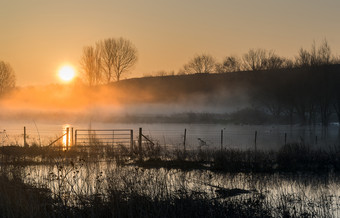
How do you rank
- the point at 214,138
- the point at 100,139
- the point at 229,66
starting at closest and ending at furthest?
the point at 100,139, the point at 214,138, the point at 229,66

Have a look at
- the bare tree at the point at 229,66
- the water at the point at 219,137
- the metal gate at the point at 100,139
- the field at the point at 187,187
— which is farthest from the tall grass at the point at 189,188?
the bare tree at the point at 229,66

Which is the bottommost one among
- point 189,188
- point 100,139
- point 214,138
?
point 189,188

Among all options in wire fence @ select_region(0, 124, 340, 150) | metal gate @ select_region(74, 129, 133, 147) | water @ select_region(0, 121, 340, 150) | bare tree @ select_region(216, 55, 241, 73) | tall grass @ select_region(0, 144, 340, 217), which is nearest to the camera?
tall grass @ select_region(0, 144, 340, 217)

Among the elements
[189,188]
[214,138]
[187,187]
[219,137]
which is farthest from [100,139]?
[187,187]

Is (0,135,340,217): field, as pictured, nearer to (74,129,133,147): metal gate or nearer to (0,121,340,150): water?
(74,129,133,147): metal gate

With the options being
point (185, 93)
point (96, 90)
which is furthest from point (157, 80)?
point (96, 90)

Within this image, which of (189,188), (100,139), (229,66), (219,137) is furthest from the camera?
(229,66)

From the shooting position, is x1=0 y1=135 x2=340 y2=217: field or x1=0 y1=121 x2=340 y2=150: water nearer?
x1=0 y1=135 x2=340 y2=217: field

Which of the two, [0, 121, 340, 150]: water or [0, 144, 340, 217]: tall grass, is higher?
[0, 121, 340, 150]: water

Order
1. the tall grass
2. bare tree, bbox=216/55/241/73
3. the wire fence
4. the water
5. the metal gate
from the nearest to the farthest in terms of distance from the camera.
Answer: the tall grass → the metal gate → the wire fence → the water → bare tree, bbox=216/55/241/73

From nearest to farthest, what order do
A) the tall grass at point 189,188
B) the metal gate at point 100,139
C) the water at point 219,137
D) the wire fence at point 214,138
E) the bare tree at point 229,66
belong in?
the tall grass at point 189,188 → the metal gate at point 100,139 → the wire fence at point 214,138 → the water at point 219,137 → the bare tree at point 229,66

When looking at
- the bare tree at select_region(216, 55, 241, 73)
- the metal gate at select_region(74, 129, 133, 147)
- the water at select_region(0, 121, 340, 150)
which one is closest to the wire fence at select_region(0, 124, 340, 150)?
the water at select_region(0, 121, 340, 150)

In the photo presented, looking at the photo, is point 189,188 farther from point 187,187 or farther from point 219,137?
point 219,137

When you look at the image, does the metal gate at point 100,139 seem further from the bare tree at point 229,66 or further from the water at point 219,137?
the bare tree at point 229,66
